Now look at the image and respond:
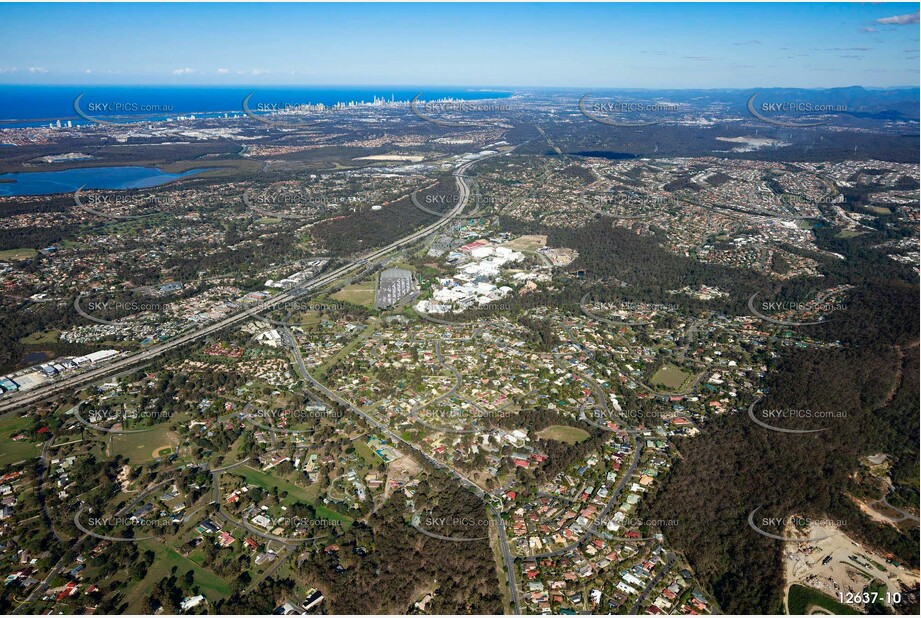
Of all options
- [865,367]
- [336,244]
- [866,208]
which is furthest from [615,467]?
[866,208]

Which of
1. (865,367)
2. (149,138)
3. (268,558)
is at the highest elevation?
(149,138)

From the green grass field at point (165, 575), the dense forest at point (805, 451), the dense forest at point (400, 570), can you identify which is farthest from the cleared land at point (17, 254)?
the dense forest at point (805, 451)

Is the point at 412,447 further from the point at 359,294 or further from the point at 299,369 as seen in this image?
the point at 359,294


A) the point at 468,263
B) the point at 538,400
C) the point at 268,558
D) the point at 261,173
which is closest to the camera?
the point at 268,558

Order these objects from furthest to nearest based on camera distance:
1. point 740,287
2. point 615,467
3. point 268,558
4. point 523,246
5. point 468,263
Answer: point 523,246, point 468,263, point 740,287, point 615,467, point 268,558

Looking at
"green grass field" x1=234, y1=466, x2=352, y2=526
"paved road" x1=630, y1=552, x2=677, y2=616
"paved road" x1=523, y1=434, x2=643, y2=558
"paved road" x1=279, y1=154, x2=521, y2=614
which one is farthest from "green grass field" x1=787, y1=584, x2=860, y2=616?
"green grass field" x1=234, y1=466, x2=352, y2=526

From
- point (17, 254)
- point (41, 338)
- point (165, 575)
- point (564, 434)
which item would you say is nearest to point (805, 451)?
point (564, 434)

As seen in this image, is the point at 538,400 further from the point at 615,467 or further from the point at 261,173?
the point at 261,173

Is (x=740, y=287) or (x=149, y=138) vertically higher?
(x=149, y=138)

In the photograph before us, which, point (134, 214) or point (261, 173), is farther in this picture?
point (261, 173)
